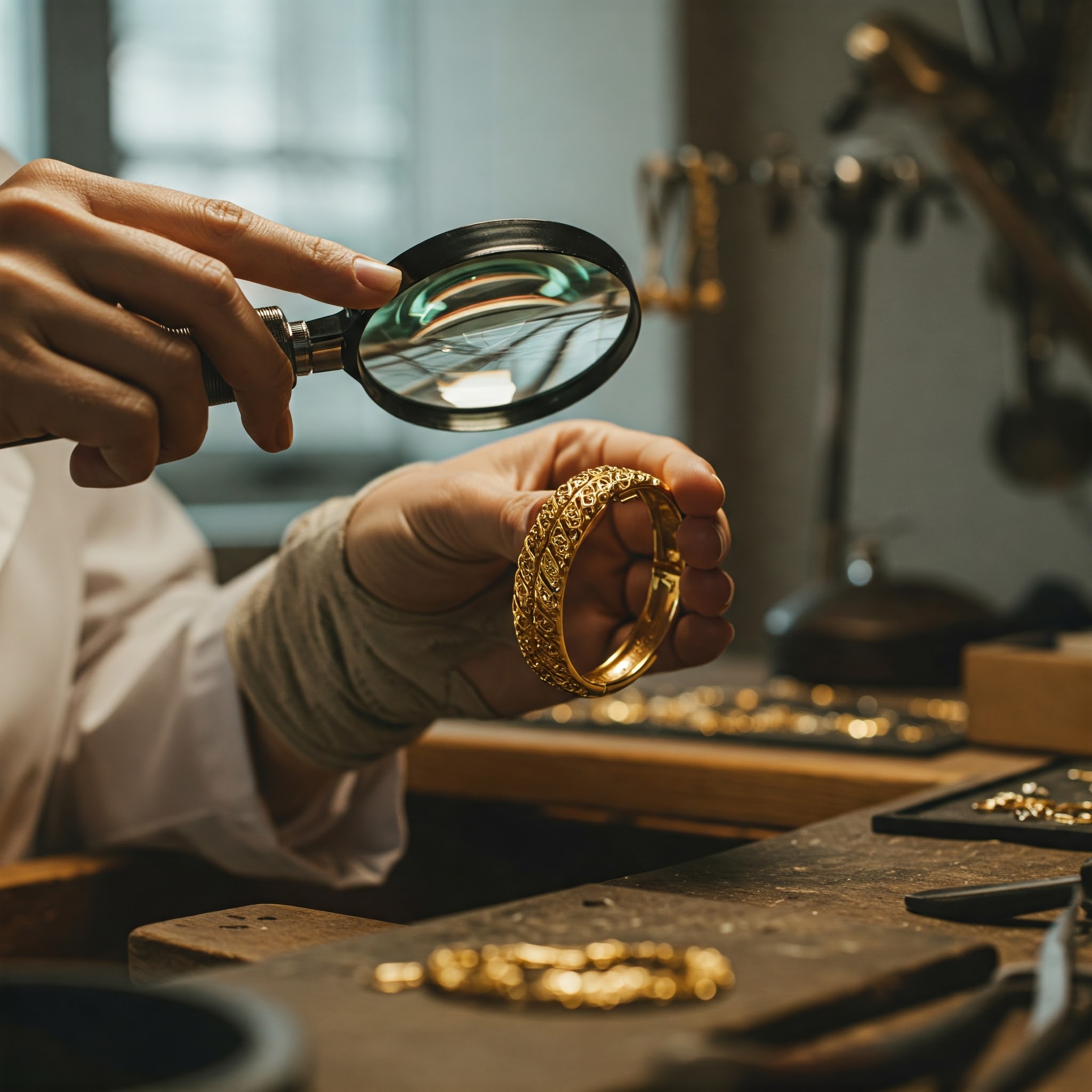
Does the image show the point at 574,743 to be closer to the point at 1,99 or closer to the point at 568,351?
the point at 568,351

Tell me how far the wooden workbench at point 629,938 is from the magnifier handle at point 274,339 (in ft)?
0.74

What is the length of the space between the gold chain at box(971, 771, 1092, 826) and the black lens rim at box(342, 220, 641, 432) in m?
0.25

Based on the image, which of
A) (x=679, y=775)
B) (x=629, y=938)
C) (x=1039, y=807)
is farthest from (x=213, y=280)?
(x=679, y=775)

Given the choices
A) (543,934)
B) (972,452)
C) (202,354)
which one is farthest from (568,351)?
(972,452)

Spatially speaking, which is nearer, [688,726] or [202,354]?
[202,354]

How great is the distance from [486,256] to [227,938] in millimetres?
267

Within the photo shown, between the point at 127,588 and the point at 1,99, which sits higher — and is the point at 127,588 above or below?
below

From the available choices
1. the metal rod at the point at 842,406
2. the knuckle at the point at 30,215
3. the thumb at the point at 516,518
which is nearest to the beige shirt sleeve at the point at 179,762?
the thumb at the point at 516,518

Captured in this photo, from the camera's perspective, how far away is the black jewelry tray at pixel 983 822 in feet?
1.74

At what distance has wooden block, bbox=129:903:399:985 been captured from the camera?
395 mm

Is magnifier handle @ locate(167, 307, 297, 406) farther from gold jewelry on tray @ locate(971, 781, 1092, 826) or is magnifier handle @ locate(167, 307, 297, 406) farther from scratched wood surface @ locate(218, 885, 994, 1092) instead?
gold jewelry on tray @ locate(971, 781, 1092, 826)

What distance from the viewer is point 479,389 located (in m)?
0.58

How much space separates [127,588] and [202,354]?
454 millimetres

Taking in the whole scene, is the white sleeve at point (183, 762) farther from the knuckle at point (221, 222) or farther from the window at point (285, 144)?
the window at point (285, 144)
